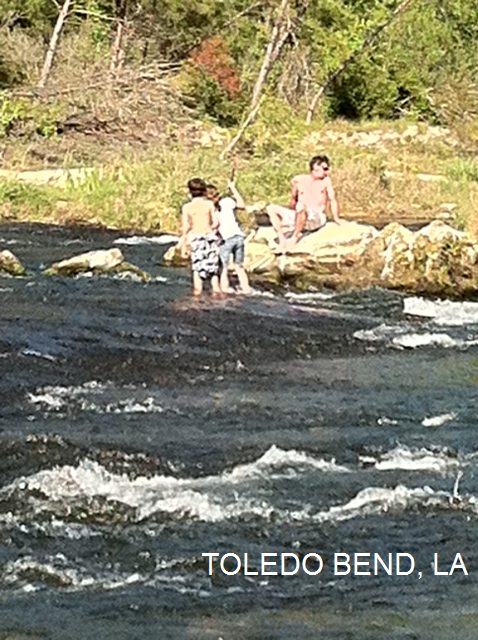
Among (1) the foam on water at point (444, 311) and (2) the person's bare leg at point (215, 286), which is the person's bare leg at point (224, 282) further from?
(1) the foam on water at point (444, 311)

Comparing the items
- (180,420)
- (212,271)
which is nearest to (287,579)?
(180,420)

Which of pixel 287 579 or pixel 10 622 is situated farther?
pixel 287 579

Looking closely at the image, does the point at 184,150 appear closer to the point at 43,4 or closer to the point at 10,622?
the point at 43,4

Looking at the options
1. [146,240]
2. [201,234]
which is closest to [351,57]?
[146,240]

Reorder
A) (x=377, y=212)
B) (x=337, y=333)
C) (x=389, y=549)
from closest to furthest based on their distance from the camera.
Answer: (x=389, y=549) < (x=337, y=333) < (x=377, y=212)

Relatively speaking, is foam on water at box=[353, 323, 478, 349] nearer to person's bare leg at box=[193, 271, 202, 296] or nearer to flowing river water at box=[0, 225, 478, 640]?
flowing river water at box=[0, 225, 478, 640]

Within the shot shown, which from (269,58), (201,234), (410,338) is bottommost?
(410,338)

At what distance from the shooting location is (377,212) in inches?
1201

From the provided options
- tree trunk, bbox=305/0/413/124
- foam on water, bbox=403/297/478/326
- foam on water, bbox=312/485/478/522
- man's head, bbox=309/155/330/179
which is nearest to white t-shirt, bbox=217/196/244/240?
man's head, bbox=309/155/330/179

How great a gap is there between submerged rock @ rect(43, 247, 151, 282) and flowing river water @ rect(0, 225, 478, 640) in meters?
2.65

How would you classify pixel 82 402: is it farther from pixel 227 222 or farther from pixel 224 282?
pixel 227 222

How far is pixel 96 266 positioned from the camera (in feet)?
60.8

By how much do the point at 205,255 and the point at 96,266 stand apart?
214cm

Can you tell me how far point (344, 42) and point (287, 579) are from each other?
43984mm
